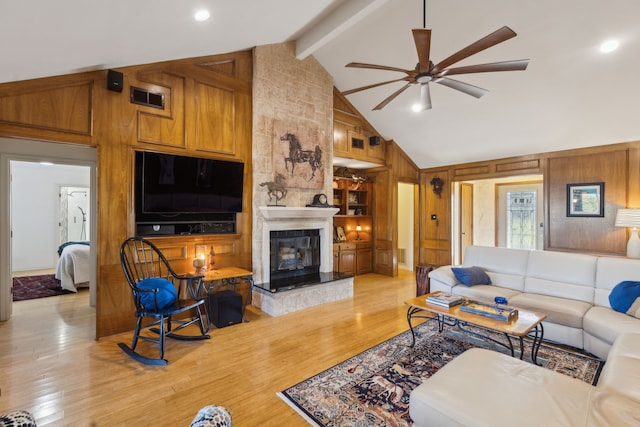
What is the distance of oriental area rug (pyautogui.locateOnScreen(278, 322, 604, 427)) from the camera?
2.10m

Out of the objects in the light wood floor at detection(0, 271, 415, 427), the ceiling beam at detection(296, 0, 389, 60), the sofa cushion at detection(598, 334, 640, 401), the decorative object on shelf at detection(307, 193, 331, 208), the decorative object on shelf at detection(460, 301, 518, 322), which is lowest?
the light wood floor at detection(0, 271, 415, 427)

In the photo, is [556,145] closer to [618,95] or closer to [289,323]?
[618,95]

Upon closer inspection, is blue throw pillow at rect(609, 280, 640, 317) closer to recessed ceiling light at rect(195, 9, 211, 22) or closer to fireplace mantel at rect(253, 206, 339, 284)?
fireplace mantel at rect(253, 206, 339, 284)

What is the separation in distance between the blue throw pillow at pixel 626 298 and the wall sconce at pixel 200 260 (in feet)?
14.7

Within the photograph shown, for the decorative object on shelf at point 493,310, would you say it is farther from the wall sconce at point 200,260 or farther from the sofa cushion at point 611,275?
the wall sconce at point 200,260

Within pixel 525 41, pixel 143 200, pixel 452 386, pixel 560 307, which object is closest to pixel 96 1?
pixel 143 200

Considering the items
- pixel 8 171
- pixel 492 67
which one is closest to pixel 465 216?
pixel 492 67

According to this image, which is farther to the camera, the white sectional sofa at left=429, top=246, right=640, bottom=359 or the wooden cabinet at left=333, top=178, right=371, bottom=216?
the wooden cabinet at left=333, top=178, right=371, bottom=216

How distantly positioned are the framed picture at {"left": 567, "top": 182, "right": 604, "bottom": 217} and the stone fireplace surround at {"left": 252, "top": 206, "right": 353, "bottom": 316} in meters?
3.98

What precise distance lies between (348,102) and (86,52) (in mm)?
4469

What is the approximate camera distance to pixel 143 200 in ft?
11.5

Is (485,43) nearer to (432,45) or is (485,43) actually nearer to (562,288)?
(432,45)

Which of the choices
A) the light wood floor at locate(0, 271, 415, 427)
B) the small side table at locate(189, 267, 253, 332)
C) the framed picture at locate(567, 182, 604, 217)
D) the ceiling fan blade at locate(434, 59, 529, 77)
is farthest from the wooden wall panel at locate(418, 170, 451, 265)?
the small side table at locate(189, 267, 253, 332)

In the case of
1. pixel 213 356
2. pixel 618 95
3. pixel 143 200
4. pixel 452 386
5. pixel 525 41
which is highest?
pixel 525 41
